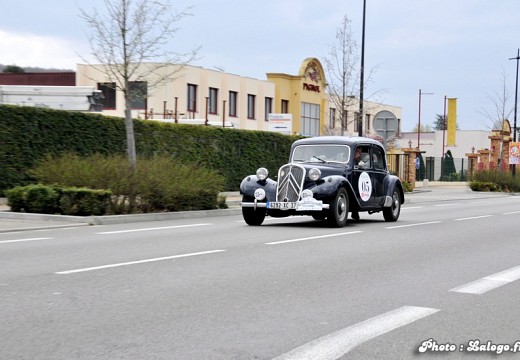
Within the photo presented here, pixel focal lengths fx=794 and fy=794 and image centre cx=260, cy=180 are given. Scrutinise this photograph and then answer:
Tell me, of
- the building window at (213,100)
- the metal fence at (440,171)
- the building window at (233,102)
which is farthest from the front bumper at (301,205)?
the metal fence at (440,171)

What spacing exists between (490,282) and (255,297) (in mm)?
2947

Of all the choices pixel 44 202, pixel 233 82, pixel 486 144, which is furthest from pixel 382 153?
pixel 486 144

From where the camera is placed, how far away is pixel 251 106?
60656mm

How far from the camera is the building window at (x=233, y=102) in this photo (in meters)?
58.3

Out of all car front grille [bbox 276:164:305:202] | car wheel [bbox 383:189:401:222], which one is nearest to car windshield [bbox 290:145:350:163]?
car front grille [bbox 276:164:305:202]

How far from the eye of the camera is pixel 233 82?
58219mm

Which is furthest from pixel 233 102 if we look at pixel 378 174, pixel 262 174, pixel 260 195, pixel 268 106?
pixel 260 195

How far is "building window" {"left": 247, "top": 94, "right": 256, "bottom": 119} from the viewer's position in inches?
2373

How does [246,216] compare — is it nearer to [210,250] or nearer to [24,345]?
[210,250]

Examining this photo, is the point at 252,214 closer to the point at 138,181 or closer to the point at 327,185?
the point at 327,185

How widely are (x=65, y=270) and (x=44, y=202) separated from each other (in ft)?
30.1

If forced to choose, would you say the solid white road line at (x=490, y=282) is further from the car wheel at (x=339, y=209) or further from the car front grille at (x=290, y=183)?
the car front grille at (x=290, y=183)

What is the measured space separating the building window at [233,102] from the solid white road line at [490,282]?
160 feet

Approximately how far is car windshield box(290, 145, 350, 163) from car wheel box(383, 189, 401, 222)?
1.92 m
